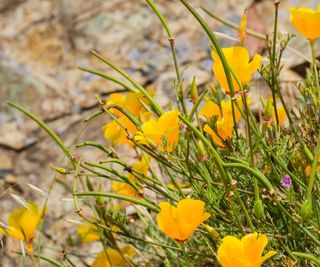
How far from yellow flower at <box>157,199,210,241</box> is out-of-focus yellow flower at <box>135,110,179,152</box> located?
0.55 ft

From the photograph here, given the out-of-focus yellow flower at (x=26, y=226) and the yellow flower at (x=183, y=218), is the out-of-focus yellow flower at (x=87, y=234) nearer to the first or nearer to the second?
the out-of-focus yellow flower at (x=26, y=226)

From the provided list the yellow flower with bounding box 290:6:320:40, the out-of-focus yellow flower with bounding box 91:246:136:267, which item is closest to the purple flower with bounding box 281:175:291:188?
the yellow flower with bounding box 290:6:320:40

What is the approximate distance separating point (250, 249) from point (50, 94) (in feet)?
6.90

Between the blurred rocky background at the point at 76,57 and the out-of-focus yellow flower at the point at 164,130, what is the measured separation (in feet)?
4.65

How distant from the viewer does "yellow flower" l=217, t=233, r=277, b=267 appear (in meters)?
1.08

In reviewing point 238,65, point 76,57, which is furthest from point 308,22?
point 76,57

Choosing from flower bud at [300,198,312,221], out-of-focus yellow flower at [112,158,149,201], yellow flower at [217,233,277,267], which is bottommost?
yellow flower at [217,233,277,267]

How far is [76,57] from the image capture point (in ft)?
10.5

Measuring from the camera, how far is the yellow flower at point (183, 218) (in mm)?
1154

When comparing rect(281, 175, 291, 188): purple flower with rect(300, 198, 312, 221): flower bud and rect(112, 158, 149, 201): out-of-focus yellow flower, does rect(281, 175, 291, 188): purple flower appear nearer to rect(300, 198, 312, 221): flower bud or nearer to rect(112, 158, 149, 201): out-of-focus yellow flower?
rect(300, 198, 312, 221): flower bud

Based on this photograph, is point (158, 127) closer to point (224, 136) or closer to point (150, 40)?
point (224, 136)

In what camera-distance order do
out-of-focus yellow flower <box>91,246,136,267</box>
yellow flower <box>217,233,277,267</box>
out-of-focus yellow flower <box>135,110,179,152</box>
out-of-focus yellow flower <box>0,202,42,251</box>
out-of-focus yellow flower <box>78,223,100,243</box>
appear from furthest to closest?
out-of-focus yellow flower <box>78,223,100,243</box> < out-of-focus yellow flower <box>91,246,136,267</box> < out-of-focus yellow flower <box>0,202,42,251</box> < out-of-focus yellow flower <box>135,110,179,152</box> < yellow flower <box>217,233,277,267</box>

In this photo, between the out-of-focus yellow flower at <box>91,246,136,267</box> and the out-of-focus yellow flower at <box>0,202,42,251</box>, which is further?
the out-of-focus yellow flower at <box>91,246,136,267</box>

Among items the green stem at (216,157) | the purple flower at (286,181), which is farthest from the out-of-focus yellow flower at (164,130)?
the purple flower at (286,181)
